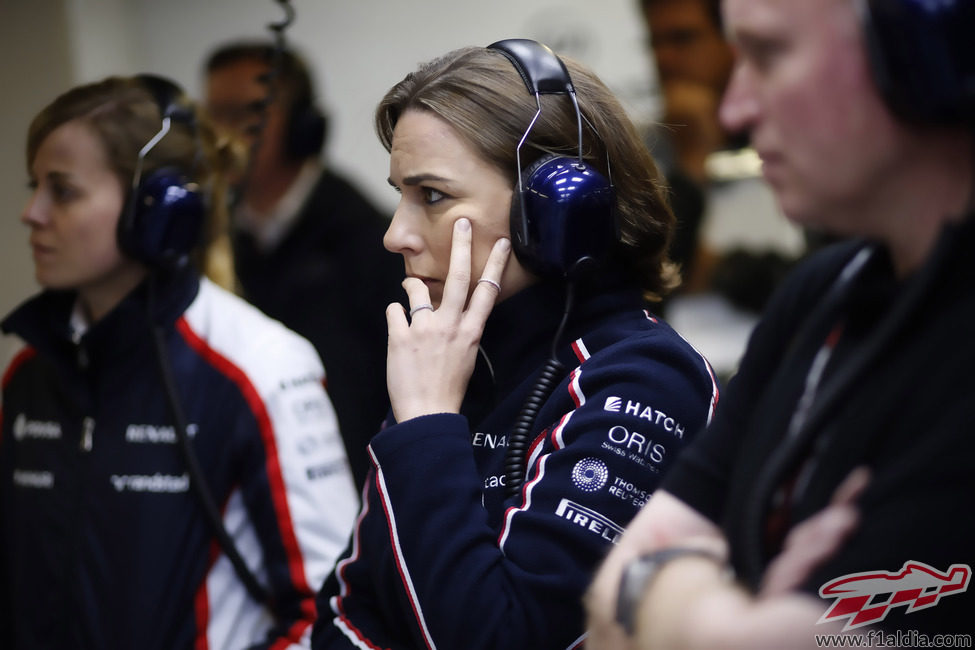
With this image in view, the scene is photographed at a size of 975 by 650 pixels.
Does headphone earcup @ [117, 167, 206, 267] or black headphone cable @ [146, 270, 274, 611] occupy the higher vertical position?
headphone earcup @ [117, 167, 206, 267]

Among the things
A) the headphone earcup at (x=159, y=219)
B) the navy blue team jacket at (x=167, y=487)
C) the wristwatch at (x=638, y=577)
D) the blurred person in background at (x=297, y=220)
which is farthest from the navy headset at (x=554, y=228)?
the blurred person in background at (x=297, y=220)

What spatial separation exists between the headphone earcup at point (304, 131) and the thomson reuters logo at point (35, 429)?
1186 mm

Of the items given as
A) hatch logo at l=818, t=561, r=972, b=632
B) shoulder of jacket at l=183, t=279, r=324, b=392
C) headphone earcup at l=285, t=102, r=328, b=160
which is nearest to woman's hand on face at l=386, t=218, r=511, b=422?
shoulder of jacket at l=183, t=279, r=324, b=392

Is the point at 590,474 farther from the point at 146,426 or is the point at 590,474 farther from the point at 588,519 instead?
the point at 146,426

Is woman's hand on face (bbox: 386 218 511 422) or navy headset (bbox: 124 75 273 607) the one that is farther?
navy headset (bbox: 124 75 273 607)

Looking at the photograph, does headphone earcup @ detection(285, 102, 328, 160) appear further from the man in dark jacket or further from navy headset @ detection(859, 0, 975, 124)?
navy headset @ detection(859, 0, 975, 124)

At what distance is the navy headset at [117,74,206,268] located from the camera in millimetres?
1455

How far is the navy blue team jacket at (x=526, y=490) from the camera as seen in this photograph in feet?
3.01

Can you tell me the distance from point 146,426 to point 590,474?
0.75 m

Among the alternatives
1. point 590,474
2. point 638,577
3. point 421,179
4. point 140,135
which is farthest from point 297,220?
point 638,577

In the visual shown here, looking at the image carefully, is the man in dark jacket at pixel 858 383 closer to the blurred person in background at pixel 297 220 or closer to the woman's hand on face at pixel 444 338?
the woman's hand on face at pixel 444 338

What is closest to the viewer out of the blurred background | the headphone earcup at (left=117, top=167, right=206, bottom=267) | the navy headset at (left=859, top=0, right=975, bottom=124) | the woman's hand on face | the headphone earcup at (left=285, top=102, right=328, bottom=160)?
the navy headset at (left=859, top=0, right=975, bottom=124)

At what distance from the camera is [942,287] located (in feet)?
2.02

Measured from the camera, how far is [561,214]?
3.39 ft
